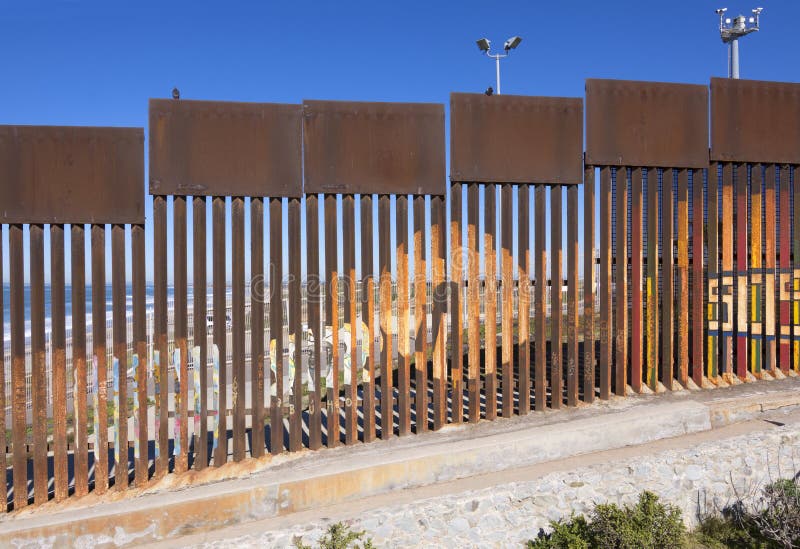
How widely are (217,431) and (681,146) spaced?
7331 millimetres

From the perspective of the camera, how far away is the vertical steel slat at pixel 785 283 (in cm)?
766

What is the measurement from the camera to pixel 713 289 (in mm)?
7664

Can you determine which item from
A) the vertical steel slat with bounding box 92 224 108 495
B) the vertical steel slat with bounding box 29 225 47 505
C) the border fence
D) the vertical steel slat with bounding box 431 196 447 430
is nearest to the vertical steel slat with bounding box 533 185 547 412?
the border fence

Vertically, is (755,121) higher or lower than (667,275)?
higher

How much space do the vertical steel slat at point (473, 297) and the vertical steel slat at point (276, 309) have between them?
2427 millimetres

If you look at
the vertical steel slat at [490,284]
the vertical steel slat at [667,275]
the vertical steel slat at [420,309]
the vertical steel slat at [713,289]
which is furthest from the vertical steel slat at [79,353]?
the vertical steel slat at [713,289]

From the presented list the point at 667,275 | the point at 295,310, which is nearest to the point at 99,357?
the point at 295,310

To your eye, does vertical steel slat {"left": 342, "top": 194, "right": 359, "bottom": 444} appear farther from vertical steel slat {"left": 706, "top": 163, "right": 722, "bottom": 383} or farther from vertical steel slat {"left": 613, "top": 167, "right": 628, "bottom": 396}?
vertical steel slat {"left": 706, "top": 163, "right": 722, "bottom": 383}

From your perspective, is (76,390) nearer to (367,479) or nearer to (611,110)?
(367,479)

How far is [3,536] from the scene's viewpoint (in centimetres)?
469

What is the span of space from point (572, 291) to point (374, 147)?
336cm

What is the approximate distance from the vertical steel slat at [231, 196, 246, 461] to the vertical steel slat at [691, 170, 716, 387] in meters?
6.37

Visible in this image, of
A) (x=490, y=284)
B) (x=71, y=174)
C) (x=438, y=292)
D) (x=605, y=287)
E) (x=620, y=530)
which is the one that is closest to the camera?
(x=620, y=530)

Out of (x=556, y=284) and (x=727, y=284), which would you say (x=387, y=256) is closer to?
(x=556, y=284)
